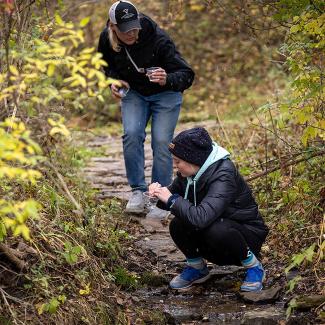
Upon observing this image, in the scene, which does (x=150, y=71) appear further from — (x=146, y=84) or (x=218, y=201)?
(x=218, y=201)

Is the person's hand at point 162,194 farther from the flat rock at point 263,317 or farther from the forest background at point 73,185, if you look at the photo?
the flat rock at point 263,317

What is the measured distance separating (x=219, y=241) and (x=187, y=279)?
0.52 m

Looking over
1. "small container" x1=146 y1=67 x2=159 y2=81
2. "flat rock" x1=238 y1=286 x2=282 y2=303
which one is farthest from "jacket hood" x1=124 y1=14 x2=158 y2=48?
"flat rock" x1=238 y1=286 x2=282 y2=303

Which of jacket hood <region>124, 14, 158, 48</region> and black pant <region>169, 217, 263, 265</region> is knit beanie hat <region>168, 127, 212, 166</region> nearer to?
black pant <region>169, 217, 263, 265</region>

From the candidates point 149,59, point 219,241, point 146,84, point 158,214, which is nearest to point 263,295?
point 219,241

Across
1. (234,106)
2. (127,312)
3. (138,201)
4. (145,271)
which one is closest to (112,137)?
(234,106)

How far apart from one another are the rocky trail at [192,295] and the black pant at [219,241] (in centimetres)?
25

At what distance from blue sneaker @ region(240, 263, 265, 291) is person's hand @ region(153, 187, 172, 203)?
0.77 metres

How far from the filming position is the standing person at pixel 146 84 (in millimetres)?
6531

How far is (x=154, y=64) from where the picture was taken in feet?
21.8

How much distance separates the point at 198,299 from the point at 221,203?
0.74m

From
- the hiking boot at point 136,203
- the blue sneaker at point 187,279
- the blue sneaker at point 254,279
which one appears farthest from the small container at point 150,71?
the blue sneaker at point 254,279

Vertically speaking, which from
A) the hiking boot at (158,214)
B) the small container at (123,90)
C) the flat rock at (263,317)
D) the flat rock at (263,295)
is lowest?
the hiking boot at (158,214)

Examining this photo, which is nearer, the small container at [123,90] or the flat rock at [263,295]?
the flat rock at [263,295]
